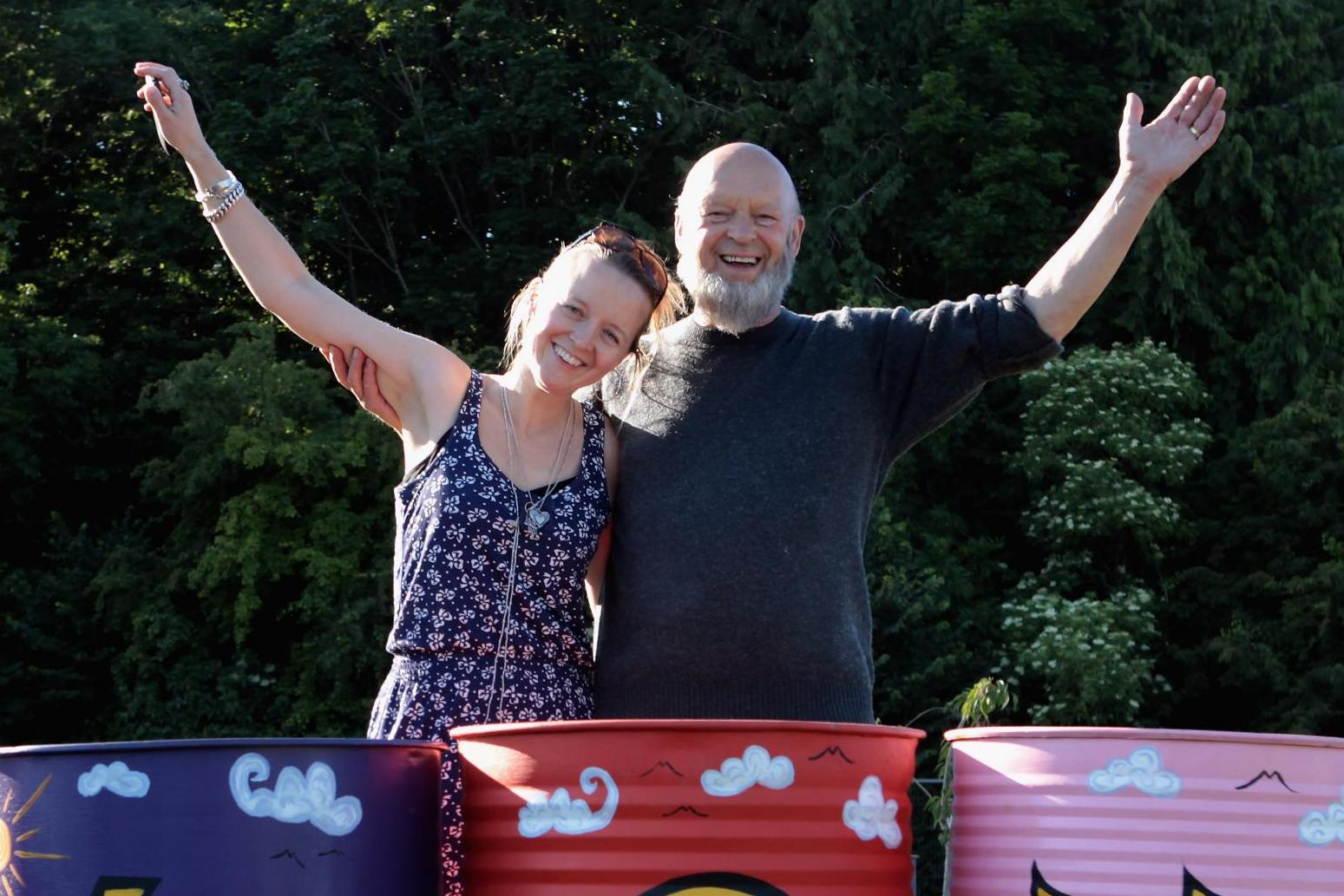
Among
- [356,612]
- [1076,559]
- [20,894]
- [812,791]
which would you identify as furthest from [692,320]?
[1076,559]

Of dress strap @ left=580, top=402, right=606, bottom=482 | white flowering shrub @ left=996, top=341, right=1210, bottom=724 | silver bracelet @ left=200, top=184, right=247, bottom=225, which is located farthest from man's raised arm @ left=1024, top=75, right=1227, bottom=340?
white flowering shrub @ left=996, top=341, right=1210, bottom=724

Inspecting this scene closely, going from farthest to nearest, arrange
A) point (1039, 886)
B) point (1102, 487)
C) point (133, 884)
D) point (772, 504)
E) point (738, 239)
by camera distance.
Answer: point (1102, 487) → point (738, 239) → point (772, 504) → point (1039, 886) → point (133, 884)

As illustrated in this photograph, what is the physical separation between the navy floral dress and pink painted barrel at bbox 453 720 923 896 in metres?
0.41

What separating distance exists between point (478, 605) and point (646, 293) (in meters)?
0.53

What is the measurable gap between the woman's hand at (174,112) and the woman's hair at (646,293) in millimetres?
517

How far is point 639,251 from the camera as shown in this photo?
2.63 m

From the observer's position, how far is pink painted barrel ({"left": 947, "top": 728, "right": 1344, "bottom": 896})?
196cm

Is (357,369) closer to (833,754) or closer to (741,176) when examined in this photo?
(741,176)

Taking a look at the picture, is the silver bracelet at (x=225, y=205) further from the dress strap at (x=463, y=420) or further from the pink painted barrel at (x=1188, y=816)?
the pink painted barrel at (x=1188, y=816)

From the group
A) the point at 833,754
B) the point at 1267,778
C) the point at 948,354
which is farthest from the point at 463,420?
the point at 1267,778

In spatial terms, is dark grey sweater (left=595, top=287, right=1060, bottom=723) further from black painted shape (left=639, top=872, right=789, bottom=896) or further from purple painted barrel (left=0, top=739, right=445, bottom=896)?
purple painted barrel (left=0, top=739, right=445, bottom=896)

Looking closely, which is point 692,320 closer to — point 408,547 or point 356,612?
point 408,547

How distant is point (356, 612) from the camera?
13.6 metres

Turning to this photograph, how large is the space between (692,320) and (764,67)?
15849 millimetres
